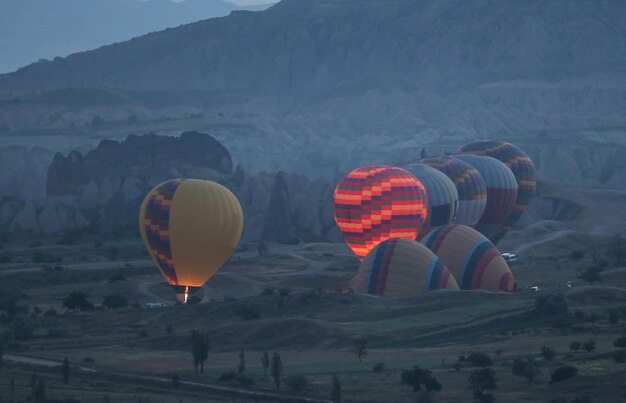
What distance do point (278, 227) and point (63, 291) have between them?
113 feet

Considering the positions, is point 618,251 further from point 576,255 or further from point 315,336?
point 315,336

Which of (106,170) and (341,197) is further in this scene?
(106,170)

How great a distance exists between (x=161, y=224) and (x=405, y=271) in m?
13.1

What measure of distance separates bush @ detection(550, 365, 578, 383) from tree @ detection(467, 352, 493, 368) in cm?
424

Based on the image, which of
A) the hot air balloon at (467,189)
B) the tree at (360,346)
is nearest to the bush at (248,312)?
the tree at (360,346)

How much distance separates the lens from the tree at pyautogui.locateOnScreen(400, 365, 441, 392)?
45.8 meters

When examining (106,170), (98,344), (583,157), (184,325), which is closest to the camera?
(98,344)

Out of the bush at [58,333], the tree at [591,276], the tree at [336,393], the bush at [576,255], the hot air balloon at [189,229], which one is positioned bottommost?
the tree at [336,393]

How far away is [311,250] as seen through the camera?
106875 mm

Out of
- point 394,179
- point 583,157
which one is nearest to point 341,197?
point 394,179

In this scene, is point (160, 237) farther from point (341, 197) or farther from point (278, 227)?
point (278, 227)

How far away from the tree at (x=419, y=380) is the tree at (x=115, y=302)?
1243 inches

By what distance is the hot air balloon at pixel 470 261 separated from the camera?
72.1m

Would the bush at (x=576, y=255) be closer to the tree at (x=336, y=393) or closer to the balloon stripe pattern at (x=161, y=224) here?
the balloon stripe pattern at (x=161, y=224)
